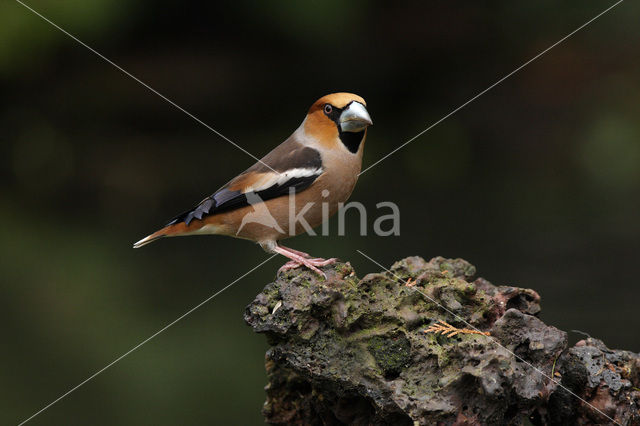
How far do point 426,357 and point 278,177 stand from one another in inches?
42.3

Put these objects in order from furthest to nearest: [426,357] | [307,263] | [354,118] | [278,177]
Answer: [278,177]
[354,118]
[307,263]
[426,357]

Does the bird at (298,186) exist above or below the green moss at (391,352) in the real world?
above

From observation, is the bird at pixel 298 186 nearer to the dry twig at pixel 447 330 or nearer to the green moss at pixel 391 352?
the green moss at pixel 391 352

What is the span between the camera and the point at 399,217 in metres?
7.18

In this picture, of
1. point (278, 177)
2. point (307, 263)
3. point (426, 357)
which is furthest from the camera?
point (278, 177)

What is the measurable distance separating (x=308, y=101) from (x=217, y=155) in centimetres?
120

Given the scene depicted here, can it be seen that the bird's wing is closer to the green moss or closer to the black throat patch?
the black throat patch

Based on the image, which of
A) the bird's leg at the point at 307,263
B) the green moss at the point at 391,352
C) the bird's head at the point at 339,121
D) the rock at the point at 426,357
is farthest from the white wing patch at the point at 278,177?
the green moss at the point at 391,352

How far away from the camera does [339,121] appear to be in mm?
3430

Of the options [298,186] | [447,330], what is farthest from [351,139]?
[447,330]

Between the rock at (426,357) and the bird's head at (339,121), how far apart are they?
0.67m

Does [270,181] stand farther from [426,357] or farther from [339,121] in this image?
[426,357]

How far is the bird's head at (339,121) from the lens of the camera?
335 centimetres

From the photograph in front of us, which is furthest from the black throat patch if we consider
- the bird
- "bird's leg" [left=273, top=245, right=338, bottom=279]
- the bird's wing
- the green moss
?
the green moss
